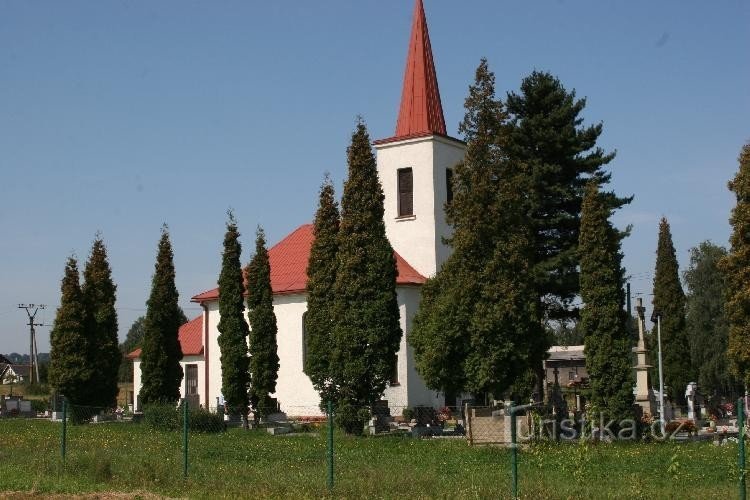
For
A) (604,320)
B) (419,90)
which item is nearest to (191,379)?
(419,90)

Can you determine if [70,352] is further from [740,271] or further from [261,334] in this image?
[740,271]

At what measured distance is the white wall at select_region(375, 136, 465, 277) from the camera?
39500 mm

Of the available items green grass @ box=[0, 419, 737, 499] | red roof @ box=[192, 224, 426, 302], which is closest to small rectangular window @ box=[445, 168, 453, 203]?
red roof @ box=[192, 224, 426, 302]

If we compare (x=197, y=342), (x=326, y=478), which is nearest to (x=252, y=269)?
(x=197, y=342)

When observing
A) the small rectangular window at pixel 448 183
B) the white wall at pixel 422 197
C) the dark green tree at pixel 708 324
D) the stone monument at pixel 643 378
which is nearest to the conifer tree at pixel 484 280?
the stone monument at pixel 643 378

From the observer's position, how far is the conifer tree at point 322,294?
28203mm

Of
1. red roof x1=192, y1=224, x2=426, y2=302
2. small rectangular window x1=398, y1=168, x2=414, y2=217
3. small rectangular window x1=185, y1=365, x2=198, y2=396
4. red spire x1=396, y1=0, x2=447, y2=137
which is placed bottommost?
small rectangular window x1=185, y1=365, x2=198, y2=396

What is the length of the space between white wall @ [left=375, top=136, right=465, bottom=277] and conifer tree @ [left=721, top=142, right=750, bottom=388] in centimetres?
1252

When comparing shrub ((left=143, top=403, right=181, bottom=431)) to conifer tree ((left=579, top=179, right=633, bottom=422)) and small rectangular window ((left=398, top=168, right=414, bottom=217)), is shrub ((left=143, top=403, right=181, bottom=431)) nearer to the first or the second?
conifer tree ((left=579, top=179, right=633, bottom=422))

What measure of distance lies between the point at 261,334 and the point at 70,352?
673 cm

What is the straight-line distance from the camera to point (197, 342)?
44531 millimetres

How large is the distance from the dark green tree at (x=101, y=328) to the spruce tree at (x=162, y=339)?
1.16 meters

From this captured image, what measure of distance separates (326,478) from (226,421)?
17.5 meters

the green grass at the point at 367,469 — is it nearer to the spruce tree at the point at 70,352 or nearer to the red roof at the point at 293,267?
the spruce tree at the point at 70,352
